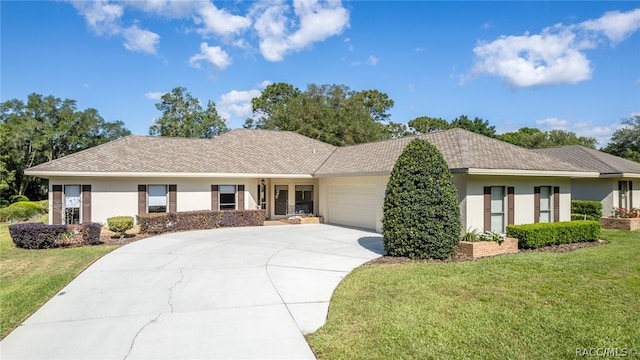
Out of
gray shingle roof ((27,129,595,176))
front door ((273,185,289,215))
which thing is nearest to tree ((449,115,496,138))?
gray shingle roof ((27,129,595,176))

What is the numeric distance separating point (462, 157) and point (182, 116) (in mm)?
36623

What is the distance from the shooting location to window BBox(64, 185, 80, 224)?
52.4ft

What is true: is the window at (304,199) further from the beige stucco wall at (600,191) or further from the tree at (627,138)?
the tree at (627,138)

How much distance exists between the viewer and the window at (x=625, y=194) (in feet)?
65.0

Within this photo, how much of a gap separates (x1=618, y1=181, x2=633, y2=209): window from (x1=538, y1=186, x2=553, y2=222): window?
8.19 m

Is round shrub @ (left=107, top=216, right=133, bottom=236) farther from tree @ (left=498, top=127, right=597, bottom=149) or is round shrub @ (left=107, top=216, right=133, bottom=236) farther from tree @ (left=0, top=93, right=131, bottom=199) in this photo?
tree @ (left=498, top=127, right=597, bottom=149)

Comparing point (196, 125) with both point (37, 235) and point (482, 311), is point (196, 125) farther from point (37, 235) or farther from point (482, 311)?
point (482, 311)

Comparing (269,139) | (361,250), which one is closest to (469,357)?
(361,250)

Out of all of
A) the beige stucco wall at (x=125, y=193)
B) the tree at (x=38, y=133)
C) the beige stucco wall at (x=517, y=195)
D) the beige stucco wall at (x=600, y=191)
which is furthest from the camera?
the tree at (x=38, y=133)

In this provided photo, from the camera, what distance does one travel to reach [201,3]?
574 inches

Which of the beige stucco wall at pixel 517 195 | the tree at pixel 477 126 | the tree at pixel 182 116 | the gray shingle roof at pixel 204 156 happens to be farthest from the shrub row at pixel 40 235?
the tree at pixel 477 126

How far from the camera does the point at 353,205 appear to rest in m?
18.3

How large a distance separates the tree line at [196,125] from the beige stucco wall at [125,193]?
20.7 m

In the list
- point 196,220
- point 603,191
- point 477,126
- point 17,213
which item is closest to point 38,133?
point 17,213
